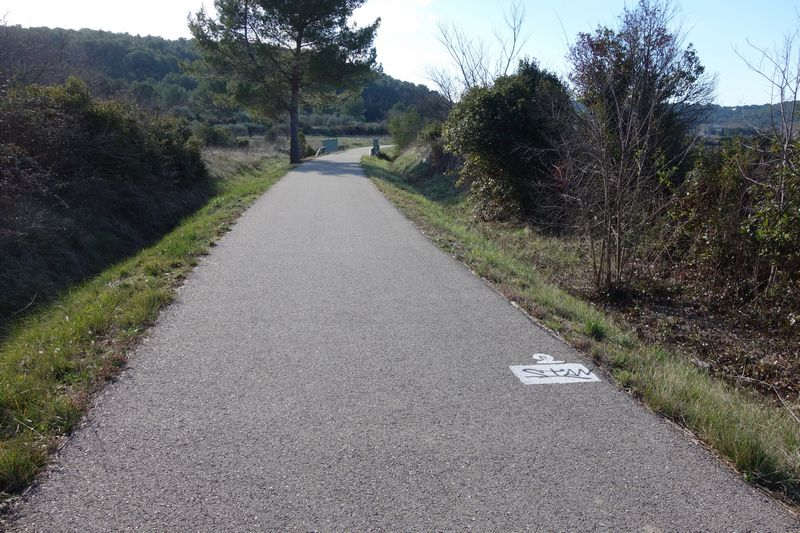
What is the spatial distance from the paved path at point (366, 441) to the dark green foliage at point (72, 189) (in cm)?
421

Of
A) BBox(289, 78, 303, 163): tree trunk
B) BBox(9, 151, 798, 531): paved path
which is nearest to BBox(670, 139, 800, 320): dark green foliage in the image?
BBox(9, 151, 798, 531): paved path

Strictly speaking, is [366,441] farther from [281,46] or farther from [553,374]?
[281,46]

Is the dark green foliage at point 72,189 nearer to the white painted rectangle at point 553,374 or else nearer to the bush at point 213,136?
the white painted rectangle at point 553,374

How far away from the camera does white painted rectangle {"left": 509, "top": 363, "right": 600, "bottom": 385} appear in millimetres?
4996

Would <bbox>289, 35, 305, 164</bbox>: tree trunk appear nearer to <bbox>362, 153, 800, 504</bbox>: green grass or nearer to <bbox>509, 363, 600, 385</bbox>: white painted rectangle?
<bbox>362, 153, 800, 504</bbox>: green grass

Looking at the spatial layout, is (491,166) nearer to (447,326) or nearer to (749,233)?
(749,233)

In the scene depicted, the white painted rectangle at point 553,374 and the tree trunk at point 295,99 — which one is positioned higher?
the tree trunk at point 295,99

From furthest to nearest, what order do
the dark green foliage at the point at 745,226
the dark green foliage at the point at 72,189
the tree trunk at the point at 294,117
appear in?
the tree trunk at the point at 294,117, the dark green foliage at the point at 72,189, the dark green foliage at the point at 745,226

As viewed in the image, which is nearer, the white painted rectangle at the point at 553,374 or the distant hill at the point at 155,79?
the white painted rectangle at the point at 553,374

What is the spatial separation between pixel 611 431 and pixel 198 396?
2918 millimetres

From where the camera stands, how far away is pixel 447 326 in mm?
6352

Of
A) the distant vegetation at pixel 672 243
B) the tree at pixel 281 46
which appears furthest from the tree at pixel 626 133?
the tree at pixel 281 46

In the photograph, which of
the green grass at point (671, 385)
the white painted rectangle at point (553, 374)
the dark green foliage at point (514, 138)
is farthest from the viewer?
the dark green foliage at point (514, 138)

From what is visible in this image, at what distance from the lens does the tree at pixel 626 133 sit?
860 centimetres
